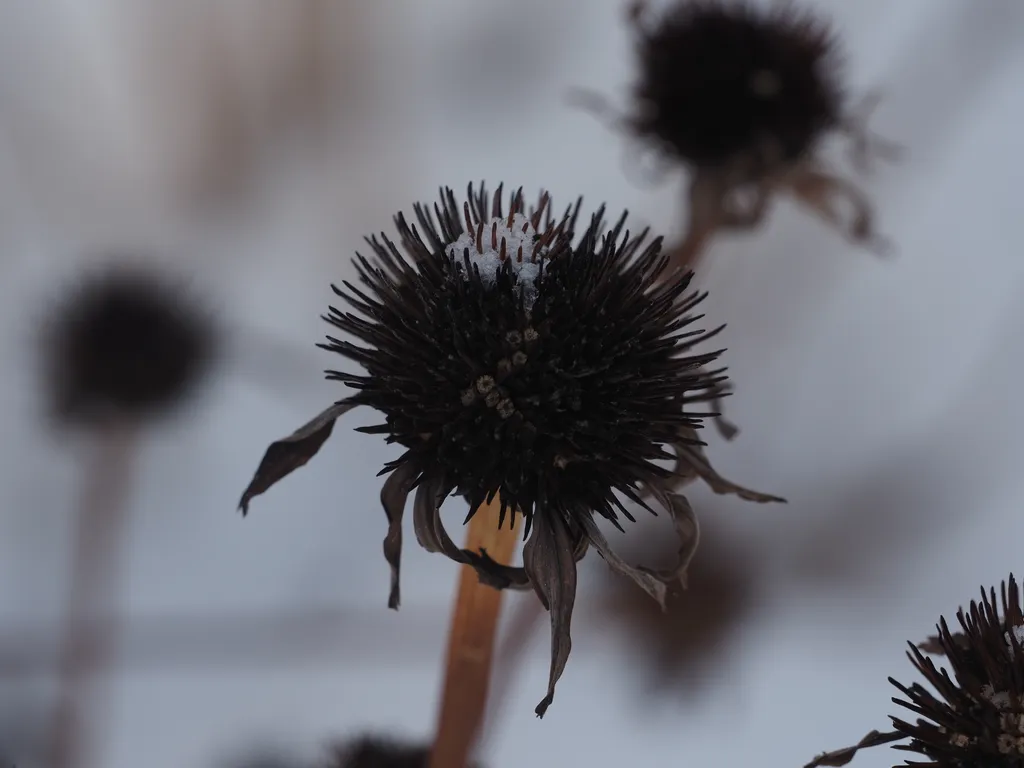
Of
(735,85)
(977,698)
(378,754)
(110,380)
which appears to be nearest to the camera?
(977,698)

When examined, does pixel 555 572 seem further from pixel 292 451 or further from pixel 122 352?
pixel 122 352

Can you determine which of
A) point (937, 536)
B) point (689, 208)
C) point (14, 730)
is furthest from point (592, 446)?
point (937, 536)

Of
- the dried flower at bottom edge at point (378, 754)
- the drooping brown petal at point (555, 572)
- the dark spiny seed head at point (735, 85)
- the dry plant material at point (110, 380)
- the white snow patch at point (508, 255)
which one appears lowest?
the dried flower at bottom edge at point (378, 754)

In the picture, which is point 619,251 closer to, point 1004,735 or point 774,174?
point 1004,735

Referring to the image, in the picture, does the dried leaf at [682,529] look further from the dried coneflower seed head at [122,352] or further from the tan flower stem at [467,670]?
the dried coneflower seed head at [122,352]

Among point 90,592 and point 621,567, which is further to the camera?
point 90,592

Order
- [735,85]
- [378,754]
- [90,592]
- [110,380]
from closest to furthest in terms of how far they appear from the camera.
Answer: [378,754] → [735,85] → [90,592] → [110,380]

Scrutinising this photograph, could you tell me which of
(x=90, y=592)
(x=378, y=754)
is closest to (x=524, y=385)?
(x=378, y=754)

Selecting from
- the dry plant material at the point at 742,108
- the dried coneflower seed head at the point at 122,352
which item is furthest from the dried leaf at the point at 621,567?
the dried coneflower seed head at the point at 122,352
